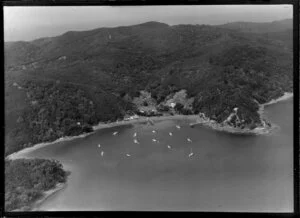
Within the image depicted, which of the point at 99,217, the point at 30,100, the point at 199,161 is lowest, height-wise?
the point at 99,217

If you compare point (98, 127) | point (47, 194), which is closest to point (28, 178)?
point (47, 194)

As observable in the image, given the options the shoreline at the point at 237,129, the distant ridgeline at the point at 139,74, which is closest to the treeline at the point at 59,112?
the distant ridgeline at the point at 139,74

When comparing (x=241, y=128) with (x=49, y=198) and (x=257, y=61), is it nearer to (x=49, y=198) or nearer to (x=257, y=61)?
(x=257, y=61)

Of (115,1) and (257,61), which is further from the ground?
(115,1)

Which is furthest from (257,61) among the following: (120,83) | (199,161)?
(120,83)

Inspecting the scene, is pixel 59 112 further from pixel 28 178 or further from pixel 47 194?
pixel 47 194

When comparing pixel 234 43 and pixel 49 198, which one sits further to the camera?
pixel 234 43

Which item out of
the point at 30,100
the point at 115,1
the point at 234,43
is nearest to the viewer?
the point at 115,1

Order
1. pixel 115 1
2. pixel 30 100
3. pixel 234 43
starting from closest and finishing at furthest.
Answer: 1. pixel 115 1
2. pixel 30 100
3. pixel 234 43
